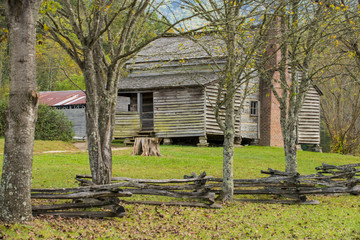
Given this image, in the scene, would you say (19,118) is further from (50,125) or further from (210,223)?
(50,125)

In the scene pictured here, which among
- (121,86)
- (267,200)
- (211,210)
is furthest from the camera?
(121,86)

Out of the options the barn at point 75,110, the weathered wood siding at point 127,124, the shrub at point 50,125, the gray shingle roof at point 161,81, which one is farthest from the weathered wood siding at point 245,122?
the barn at point 75,110

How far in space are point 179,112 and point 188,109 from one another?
0.70m

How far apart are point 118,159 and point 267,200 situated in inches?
378

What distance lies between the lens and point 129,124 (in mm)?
29641

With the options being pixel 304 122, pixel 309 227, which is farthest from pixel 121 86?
pixel 309 227

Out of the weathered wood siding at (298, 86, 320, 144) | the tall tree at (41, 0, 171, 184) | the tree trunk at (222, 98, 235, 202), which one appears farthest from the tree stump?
the weathered wood siding at (298, 86, 320, 144)

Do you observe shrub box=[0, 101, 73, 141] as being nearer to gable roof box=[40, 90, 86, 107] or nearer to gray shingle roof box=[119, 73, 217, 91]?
gable roof box=[40, 90, 86, 107]

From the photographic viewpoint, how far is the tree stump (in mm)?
20922

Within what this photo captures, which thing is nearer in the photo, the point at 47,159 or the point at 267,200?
the point at 267,200

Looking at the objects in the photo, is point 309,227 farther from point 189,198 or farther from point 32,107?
point 32,107

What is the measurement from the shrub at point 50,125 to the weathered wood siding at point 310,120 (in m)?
17.6

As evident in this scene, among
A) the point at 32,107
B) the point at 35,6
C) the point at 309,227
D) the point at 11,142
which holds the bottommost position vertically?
the point at 309,227

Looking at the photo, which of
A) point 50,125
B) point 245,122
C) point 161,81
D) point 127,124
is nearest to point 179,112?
point 161,81
